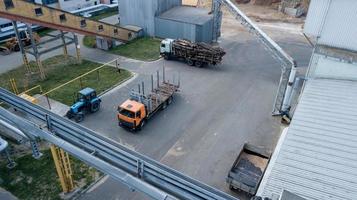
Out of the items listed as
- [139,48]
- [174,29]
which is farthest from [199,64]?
[139,48]

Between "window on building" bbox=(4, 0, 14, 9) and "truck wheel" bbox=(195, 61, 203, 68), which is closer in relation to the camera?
"window on building" bbox=(4, 0, 14, 9)

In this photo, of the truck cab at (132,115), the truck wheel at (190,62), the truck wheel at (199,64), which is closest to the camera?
the truck cab at (132,115)

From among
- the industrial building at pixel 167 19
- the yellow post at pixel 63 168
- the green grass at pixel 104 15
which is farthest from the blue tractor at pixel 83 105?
the green grass at pixel 104 15

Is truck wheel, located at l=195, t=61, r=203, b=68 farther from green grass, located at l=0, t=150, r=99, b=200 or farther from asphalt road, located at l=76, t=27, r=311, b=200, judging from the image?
green grass, located at l=0, t=150, r=99, b=200

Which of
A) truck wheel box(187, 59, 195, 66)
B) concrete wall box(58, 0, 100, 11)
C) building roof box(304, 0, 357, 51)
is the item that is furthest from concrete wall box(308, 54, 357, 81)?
concrete wall box(58, 0, 100, 11)

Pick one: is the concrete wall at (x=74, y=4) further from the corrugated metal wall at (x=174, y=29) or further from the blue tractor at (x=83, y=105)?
the blue tractor at (x=83, y=105)

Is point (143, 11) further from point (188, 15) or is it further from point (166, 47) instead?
point (166, 47)

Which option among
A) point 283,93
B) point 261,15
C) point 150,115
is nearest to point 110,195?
point 150,115
